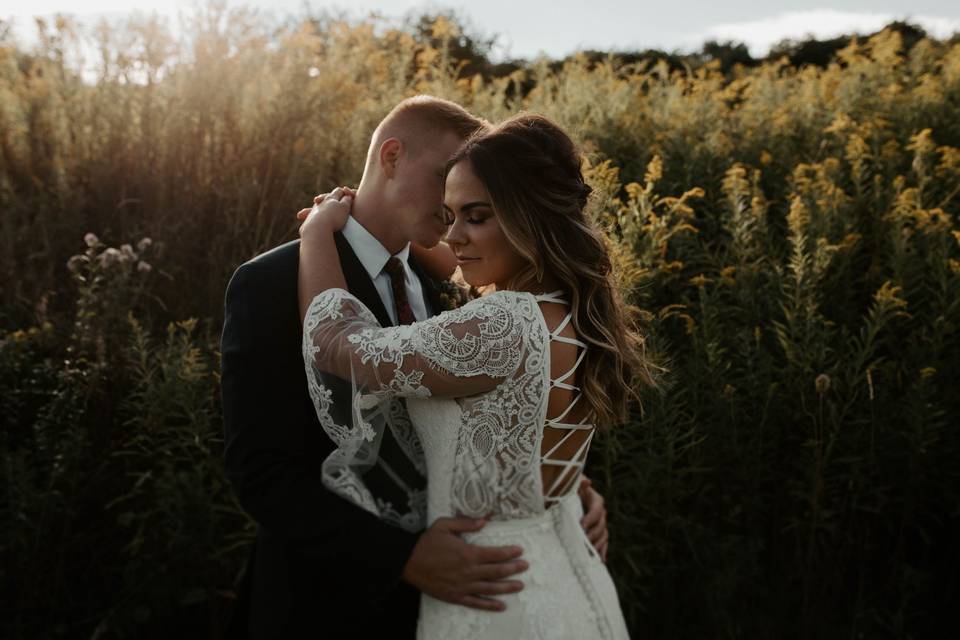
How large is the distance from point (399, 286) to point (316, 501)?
2.44 feet

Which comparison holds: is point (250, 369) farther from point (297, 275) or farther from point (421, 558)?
point (421, 558)

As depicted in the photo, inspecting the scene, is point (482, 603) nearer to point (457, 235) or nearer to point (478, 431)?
point (478, 431)

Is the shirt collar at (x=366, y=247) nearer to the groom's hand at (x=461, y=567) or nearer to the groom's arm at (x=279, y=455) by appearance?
the groom's arm at (x=279, y=455)

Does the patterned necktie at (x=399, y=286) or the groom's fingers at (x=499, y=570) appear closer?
the groom's fingers at (x=499, y=570)

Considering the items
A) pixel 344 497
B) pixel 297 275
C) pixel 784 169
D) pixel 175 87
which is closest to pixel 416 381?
pixel 344 497

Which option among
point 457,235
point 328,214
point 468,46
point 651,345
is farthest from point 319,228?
point 468,46

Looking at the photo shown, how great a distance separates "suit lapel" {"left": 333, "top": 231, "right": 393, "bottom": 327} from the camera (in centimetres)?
233

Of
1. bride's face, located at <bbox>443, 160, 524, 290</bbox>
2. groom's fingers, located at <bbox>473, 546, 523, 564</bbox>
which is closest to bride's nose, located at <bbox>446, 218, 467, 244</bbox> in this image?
bride's face, located at <bbox>443, 160, 524, 290</bbox>

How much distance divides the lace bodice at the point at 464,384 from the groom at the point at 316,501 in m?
0.07

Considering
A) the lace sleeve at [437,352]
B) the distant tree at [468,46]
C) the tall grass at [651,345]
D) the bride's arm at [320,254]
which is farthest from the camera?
the distant tree at [468,46]

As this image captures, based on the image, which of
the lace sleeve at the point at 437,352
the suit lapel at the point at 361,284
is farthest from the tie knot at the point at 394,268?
the lace sleeve at the point at 437,352

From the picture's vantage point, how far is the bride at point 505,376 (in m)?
1.92

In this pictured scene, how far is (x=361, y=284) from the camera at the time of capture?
2338 mm

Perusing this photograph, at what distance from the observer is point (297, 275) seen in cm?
223
